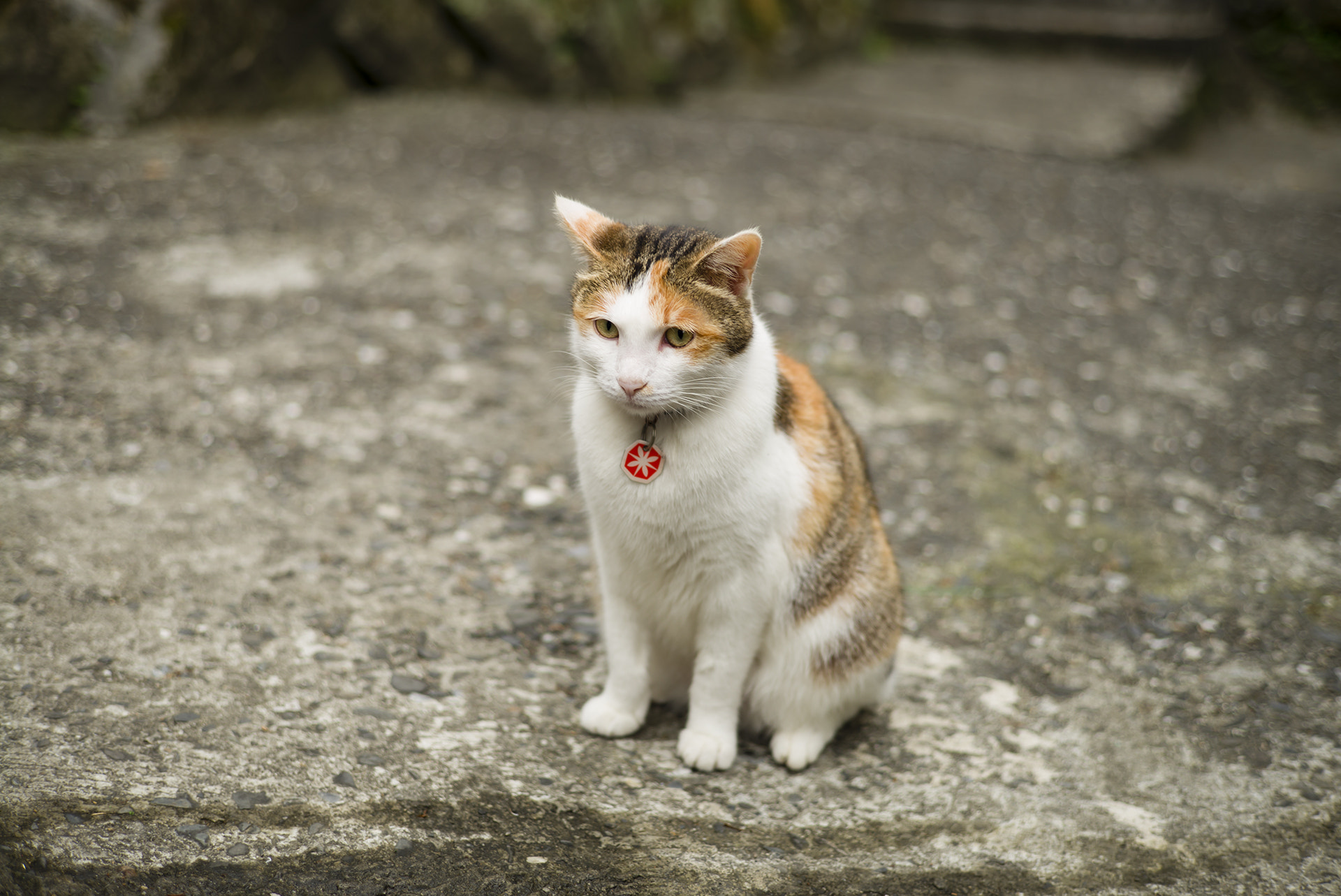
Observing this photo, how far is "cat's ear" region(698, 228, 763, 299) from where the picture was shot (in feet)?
8.23

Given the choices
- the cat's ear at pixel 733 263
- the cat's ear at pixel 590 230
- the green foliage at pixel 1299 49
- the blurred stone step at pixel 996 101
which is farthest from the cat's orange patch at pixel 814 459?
the green foliage at pixel 1299 49

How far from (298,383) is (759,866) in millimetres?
3348

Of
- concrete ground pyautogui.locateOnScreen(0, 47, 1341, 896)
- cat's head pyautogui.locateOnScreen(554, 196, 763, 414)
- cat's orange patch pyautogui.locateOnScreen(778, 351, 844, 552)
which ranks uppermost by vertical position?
cat's head pyautogui.locateOnScreen(554, 196, 763, 414)

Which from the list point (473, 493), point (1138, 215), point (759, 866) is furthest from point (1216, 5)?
point (759, 866)

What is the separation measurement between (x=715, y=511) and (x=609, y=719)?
2.82 ft

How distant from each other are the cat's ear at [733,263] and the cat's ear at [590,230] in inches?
10.7

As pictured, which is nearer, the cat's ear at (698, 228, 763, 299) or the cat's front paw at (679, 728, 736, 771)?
the cat's ear at (698, 228, 763, 299)

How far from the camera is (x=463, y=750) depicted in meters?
2.91

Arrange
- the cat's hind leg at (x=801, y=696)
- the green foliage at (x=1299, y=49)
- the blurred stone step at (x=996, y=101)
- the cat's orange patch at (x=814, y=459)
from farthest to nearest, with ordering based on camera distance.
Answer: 1. the green foliage at (x=1299, y=49)
2. the blurred stone step at (x=996, y=101)
3. the cat's hind leg at (x=801, y=696)
4. the cat's orange patch at (x=814, y=459)

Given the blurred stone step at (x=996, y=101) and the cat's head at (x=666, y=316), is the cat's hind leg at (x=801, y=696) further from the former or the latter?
the blurred stone step at (x=996, y=101)

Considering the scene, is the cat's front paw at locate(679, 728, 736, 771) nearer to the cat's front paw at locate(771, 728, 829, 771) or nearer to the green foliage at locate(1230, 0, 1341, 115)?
the cat's front paw at locate(771, 728, 829, 771)

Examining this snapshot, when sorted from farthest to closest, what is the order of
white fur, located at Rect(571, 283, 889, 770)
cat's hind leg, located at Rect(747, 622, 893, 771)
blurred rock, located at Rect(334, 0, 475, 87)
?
blurred rock, located at Rect(334, 0, 475, 87)
cat's hind leg, located at Rect(747, 622, 893, 771)
white fur, located at Rect(571, 283, 889, 770)

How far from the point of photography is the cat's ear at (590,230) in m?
2.69

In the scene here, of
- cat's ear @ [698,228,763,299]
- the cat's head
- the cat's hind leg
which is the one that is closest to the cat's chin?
the cat's head
